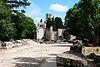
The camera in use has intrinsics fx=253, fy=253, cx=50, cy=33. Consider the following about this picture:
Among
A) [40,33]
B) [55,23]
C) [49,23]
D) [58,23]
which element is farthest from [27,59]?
[58,23]

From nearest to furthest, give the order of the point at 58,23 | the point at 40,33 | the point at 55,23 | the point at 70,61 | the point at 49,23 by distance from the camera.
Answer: the point at 70,61
the point at 40,33
the point at 49,23
the point at 55,23
the point at 58,23

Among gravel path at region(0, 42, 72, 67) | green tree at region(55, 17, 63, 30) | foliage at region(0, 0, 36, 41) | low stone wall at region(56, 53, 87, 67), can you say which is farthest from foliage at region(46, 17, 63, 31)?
low stone wall at region(56, 53, 87, 67)

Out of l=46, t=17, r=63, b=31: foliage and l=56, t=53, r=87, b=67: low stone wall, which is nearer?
l=56, t=53, r=87, b=67: low stone wall

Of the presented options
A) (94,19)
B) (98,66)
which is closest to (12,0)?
(94,19)

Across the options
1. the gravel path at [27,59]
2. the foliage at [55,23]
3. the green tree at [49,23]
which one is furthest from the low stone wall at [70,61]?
the green tree at [49,23]

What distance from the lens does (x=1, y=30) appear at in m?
35.5

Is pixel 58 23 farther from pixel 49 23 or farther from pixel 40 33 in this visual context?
pixel 40 33

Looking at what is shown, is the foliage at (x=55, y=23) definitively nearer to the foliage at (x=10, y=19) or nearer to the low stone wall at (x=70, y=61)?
the foliage at (x=10, y=19)

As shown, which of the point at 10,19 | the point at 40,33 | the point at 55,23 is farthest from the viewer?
the point at 55,23

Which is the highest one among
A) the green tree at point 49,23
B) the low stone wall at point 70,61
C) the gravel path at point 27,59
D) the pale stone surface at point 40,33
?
the green tree at point 49,23

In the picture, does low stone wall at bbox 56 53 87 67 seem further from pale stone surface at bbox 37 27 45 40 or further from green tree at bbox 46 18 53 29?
green tree at bbox 46 18 53 29

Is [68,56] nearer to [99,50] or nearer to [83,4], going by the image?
[83,4]

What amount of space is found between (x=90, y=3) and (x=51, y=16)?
280 ft

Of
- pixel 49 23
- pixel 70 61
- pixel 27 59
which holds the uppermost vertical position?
pixel 49 23
